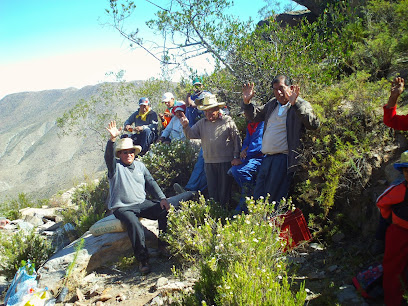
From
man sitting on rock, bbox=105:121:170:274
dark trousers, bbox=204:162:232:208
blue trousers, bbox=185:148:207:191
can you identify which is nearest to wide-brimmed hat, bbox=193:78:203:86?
blue trousers, bbox=185:148:207:191

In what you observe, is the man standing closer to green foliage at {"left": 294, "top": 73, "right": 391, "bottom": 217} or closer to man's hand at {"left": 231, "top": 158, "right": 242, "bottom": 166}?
man's hand at {"left": 231, "top": 158, "right": 242, "bottom": 166}

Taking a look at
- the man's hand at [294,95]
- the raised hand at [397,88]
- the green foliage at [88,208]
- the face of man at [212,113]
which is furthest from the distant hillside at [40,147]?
the raised hand at [397,88]

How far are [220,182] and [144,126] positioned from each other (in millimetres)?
3027

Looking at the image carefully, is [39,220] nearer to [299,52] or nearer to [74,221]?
[74,221]

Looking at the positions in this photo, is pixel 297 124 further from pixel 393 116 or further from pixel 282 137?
pixel 393 116

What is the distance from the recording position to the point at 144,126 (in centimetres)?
777

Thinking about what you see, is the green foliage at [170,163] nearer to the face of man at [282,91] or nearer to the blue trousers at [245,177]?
the blue trousers at [245,177]

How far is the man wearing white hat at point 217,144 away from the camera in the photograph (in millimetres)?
5363

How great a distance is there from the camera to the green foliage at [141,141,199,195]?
7.12 meters

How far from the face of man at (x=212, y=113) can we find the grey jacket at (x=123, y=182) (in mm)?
1369

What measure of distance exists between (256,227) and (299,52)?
407 cm

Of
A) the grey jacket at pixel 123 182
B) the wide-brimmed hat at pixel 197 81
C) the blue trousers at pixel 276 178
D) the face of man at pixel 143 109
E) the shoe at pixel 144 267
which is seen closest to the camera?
the blue trousers at pixel 276 178

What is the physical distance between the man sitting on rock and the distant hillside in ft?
58.5

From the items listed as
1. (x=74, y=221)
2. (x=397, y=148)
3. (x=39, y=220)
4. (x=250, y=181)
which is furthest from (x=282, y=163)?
(x=39, y=220)
